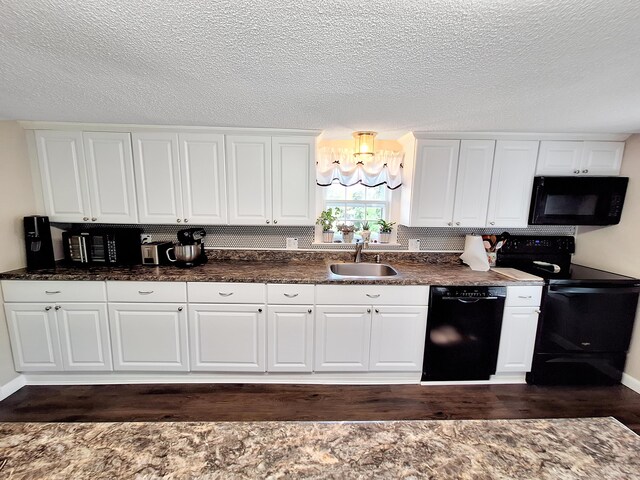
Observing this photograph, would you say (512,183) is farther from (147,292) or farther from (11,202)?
(11,202)

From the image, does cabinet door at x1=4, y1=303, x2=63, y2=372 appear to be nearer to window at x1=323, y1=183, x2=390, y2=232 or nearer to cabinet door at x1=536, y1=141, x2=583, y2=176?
window at x1=323, y1=183, x2=390, y2=232

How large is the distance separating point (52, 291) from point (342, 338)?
2303mm

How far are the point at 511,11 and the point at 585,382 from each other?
117 inches

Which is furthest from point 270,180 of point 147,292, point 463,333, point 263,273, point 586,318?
point 586,318

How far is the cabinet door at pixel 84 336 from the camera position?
7.01 ft

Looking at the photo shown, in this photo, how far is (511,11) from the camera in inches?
33.3

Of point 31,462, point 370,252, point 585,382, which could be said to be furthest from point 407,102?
point 585,382

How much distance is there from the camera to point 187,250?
7.85 ft

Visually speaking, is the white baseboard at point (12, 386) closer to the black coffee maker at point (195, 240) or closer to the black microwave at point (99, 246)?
the black microwave at point (99, 246)

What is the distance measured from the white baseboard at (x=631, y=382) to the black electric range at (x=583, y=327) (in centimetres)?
5

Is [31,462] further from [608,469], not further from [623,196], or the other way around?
[623,196]

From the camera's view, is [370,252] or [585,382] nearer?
[585,382]

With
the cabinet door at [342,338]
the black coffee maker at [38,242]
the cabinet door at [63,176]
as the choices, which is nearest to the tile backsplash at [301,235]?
the cabinet door at [63,176]

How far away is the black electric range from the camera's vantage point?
7.19 ft
